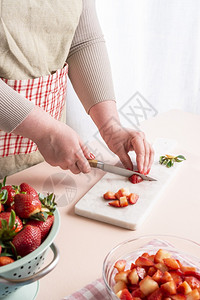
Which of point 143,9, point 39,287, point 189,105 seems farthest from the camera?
point 189,105

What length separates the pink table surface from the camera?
2.49 ft

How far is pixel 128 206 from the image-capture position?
978mm

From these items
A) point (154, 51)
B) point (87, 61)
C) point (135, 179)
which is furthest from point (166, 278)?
point (154, 51)

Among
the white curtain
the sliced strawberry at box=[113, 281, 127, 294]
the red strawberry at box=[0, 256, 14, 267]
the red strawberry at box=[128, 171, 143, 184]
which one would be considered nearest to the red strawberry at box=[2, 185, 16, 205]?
the red strawberry at box=[0, 256, 14, 267]

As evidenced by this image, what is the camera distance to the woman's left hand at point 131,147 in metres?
1.14

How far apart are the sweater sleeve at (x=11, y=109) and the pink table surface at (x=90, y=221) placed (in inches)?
7.1

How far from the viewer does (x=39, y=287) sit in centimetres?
73

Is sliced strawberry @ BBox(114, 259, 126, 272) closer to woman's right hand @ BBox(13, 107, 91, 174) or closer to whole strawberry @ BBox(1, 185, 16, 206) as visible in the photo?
whole strawberry @ BBox(1, 185, 16, 206)

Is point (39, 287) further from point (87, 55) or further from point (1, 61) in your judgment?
point (87, 55)

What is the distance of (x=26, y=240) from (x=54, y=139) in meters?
0.47

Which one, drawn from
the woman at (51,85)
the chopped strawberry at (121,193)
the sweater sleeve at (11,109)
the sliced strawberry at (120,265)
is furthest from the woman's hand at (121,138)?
the sliced strawberry at (120,265)

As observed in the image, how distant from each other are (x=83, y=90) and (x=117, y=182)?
40 cm

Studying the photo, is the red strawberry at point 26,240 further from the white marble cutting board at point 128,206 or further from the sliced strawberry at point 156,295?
the white marble cutting board at point 128,206

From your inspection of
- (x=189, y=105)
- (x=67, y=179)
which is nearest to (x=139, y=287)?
(x=67, y=179)
